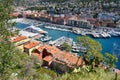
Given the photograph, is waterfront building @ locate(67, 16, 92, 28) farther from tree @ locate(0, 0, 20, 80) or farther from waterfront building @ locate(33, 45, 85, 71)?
tree @ locate(0, 0, 20, 80)

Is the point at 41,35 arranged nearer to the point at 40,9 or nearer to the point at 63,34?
the point at 63,34

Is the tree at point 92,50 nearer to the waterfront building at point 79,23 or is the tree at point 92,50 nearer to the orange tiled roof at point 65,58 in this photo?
the orange tiled roof at point 65,58

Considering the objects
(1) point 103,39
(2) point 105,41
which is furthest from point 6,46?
(1) point 103,39

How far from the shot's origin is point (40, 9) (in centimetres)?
4878

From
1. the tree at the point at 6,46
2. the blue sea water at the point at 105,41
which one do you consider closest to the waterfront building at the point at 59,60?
the blue sea water at the point at 105,41

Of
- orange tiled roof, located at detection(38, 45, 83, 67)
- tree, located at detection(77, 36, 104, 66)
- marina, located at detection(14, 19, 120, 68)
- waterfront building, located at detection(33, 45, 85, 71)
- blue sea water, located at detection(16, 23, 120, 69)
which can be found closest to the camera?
tree, located at detection(77, 36, 104, 66)

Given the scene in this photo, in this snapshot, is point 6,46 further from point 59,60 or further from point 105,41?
point 105,41

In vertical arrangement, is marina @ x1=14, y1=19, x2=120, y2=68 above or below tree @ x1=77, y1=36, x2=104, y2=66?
below

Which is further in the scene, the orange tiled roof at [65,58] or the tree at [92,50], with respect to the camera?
the orange tiled roof at [65,58]

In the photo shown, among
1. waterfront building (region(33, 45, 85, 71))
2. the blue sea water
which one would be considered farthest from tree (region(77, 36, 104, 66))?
the blue sea water

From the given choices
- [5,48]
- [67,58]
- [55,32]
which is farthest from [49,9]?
[5,48]

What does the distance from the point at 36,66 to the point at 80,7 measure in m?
34.5

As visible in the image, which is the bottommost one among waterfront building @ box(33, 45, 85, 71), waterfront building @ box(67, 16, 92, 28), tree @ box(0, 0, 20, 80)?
waterfront building @ box(67, 16, 92, 28)

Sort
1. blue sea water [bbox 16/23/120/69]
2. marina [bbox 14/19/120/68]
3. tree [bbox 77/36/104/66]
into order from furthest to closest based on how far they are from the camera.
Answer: marina [bbox 14/19/120/68] → blue sea water [bbox 16/23/120/69] → tree [bbox 77/36/104/66]
